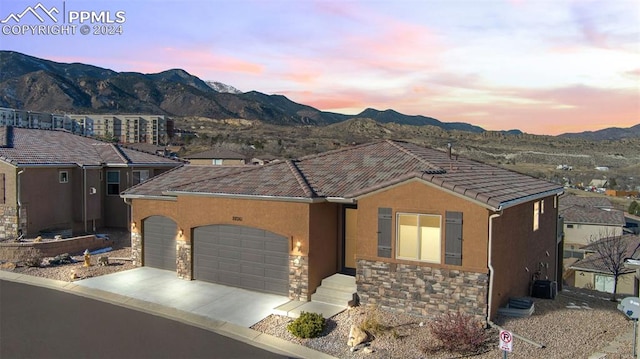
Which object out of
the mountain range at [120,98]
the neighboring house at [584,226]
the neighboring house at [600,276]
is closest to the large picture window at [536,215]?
the neighboring house at [600,276]

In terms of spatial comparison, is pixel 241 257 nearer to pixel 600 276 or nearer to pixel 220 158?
pixel 600 276

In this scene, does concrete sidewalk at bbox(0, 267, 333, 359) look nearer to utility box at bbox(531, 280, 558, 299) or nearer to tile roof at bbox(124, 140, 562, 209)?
tile roof at bbox(124, 140, 562, 209)

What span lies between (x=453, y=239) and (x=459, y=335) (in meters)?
2.70

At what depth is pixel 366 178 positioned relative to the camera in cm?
1645

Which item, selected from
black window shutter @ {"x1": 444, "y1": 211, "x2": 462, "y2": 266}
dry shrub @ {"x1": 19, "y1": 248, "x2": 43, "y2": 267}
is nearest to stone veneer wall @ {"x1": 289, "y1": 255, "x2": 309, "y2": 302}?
black window shutter @ {"x1": 444, "y1": 211, "x2": 462, "y2": 266}

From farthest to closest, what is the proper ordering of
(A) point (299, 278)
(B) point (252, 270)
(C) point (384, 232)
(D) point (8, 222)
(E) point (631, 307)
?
(D) point (8, 222) < (B) point (252, 270) < (A) point (299, 278) < (C) point (384, 232) < (E) point (631, 307)

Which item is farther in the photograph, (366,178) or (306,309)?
(366,178)

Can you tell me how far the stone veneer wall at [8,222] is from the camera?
23.6 m

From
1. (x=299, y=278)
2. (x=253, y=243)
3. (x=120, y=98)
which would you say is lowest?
(x=299, y=278)

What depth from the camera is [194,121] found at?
381 ft

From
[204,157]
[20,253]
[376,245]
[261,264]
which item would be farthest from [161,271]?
[204,157]

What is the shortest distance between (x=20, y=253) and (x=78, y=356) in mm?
11717

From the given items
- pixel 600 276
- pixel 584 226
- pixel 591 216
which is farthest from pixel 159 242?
pixel 591 216

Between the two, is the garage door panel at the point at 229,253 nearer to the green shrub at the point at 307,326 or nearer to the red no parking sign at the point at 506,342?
the green shrub at the point at 307,326
